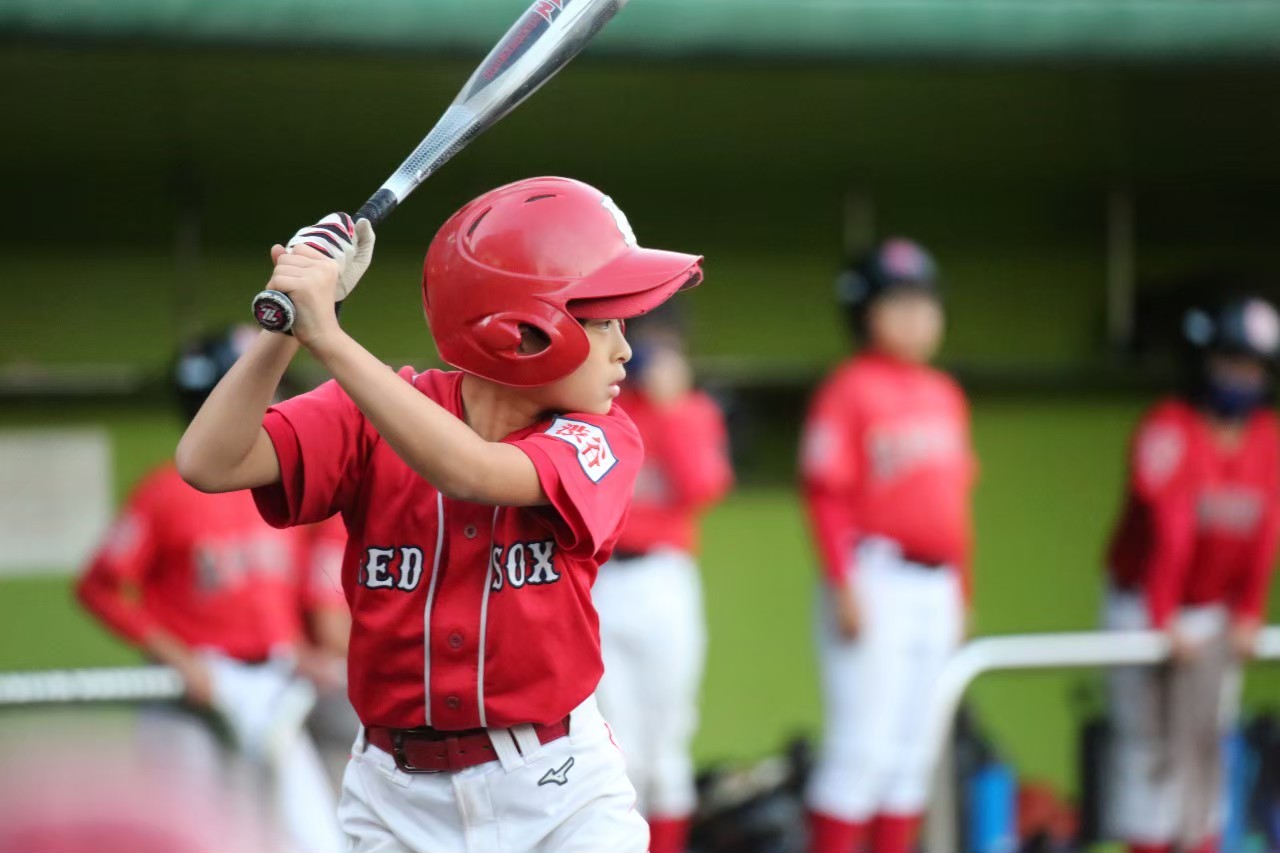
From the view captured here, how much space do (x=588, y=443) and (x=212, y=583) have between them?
2.54 metres

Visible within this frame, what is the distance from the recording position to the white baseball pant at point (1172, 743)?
14.1 ft

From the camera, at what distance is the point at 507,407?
7.38ft

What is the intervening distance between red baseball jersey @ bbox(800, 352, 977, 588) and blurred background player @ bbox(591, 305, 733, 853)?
0.38 metres

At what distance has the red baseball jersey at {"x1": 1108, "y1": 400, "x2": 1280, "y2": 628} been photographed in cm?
473

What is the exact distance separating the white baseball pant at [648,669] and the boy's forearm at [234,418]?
9.12 feet

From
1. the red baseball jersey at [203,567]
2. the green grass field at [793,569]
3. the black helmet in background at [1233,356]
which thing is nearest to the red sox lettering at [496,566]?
the red baseball jersey at [203,567]

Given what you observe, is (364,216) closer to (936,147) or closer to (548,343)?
(548,343)

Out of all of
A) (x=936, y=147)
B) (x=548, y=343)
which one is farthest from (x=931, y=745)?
(x=936, y=147)

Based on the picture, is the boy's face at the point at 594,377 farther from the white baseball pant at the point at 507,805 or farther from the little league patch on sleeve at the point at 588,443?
the white baseball pant at the point at 507,805

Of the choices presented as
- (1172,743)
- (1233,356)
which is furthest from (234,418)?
(1233,356)

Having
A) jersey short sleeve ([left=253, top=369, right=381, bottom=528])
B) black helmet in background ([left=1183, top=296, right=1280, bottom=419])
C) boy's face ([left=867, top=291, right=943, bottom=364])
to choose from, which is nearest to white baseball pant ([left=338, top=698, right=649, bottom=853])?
jersey short sleeve ([left=253, top=369, right=381, bottom=528])

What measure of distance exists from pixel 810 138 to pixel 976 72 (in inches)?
37.4

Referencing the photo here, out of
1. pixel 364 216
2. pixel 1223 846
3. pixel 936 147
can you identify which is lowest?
pixel 1223 846

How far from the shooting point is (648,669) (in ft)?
15.7
